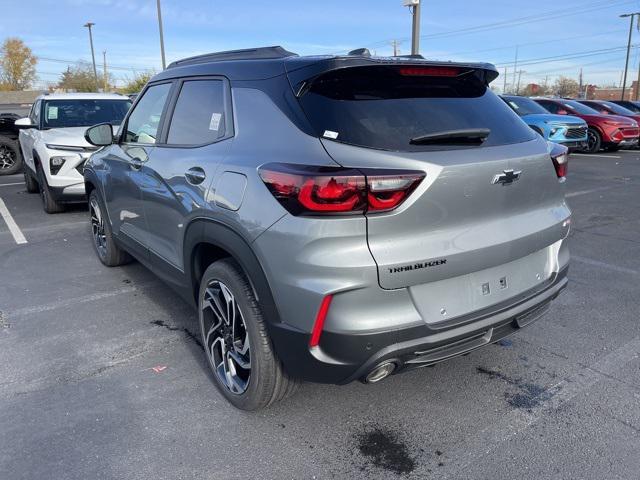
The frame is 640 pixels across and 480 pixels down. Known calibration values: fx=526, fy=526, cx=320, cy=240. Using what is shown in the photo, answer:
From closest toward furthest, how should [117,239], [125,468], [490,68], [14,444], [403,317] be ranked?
[403,317]
[125,468]
[14,444]
[490,68]
[117,239]

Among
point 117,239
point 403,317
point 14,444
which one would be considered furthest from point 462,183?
point 117,239

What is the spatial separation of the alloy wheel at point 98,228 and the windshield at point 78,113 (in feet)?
10.8

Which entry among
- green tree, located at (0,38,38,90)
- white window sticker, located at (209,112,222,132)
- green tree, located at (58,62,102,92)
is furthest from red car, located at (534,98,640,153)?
green tree, located at (0,38,38,90)

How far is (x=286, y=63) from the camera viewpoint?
8.32 feet

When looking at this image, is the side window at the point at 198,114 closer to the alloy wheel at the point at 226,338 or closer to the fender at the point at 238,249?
the fender at the point at 238,249

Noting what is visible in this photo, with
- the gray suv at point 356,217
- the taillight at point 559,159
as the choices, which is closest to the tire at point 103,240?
the gray suv at point 356,217

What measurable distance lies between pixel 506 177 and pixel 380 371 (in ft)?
3.53

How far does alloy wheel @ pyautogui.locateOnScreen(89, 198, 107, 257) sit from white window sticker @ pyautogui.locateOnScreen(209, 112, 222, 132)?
2.58 meters

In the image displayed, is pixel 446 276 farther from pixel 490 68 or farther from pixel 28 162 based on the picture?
pixel 28 162

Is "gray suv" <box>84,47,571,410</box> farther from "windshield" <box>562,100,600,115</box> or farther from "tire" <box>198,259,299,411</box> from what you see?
"windshield" <box>562,100,600,115</box>

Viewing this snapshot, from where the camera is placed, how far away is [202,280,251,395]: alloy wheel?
2734 mm

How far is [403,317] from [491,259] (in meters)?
0.57

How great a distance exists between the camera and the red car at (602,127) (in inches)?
614

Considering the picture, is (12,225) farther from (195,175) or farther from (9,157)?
(9,157)
